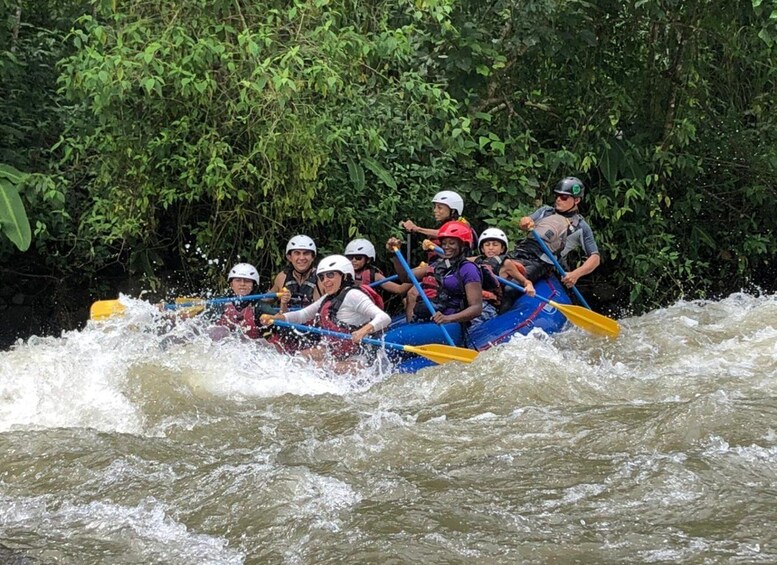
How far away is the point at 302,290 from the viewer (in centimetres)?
763

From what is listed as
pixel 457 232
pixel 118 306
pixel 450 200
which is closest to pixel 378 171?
pixel 450 200

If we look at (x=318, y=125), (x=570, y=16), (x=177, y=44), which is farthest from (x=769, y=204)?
(x=177, y=44)

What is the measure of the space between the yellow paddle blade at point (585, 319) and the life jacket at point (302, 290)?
80.4 inches

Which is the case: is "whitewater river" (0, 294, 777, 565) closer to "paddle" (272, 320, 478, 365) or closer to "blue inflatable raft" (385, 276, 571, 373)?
"paddle" (272, 320, 478, 365)

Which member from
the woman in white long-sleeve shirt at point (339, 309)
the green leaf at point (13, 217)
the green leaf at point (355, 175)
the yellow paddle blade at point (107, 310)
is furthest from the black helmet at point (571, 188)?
the green leaf at point (13, 217)

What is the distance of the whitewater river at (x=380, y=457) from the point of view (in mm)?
3418

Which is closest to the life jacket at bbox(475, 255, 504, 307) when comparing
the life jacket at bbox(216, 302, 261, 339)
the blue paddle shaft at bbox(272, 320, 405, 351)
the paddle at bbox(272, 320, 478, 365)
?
the paddle at bbox(272, 320, 478, 365)

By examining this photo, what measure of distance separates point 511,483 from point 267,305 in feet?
12.6

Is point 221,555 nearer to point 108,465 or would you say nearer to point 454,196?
point 108,465

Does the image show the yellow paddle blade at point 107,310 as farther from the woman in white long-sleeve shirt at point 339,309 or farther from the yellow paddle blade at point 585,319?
the yellow paddle blade at point 585,319

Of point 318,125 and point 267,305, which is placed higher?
point 318,125

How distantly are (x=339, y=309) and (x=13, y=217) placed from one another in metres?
2.85

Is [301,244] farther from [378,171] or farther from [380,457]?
[380,457]

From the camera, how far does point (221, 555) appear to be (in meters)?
3.39
